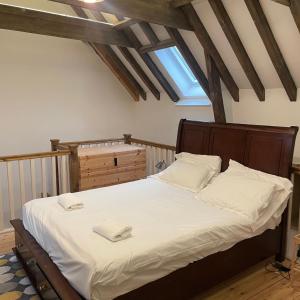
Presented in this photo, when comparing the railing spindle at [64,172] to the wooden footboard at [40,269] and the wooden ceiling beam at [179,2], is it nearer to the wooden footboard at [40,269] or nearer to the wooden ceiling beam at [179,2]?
the wooden footboard at [40,269]

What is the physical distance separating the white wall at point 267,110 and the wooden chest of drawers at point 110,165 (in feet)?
4.89

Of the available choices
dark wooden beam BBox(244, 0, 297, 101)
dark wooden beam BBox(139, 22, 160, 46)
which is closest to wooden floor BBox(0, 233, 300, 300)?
dark wooden beam BBox(244, 0, 297, 101)

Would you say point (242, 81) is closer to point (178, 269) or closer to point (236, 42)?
point (236, 42)

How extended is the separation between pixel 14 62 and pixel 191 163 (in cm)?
306

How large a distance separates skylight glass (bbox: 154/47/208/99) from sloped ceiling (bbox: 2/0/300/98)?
14.9 inches

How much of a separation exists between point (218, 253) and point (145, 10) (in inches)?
91.0

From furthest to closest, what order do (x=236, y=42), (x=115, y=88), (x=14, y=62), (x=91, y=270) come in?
(x=115, y=88) → (x=14, y=62) → (x=236, y=42) → (x=91, y=270)

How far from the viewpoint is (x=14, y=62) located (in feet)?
15.1

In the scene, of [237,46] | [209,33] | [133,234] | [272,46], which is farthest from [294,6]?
[133,234]

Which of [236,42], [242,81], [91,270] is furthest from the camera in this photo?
[242,81]

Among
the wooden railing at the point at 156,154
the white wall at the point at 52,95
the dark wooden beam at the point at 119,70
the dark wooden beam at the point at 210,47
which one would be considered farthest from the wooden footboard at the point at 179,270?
the dark wooden beam at the point at 119,70

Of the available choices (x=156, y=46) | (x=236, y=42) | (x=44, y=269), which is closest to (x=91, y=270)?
(x=44, y=269)

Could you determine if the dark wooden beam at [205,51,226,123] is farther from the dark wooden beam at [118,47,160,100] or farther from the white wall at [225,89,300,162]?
the dark wooden beam at [118,47,160,100]

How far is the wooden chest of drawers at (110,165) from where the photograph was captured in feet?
A: 13.4
